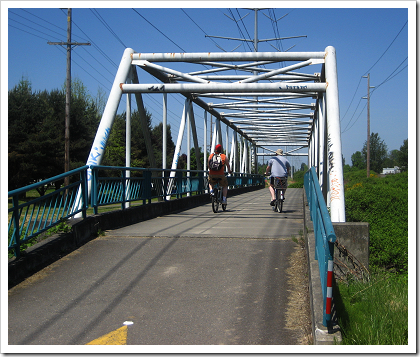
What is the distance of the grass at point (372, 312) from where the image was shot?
3.40 m

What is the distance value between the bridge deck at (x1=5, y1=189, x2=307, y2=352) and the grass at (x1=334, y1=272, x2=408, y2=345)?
1.52ft

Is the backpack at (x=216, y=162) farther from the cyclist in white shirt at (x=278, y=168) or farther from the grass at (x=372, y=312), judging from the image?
the grass at (x=372, y=312)

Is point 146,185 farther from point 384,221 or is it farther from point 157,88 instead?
point 384,221

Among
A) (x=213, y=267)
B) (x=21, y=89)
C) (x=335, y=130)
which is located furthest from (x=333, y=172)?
(x=21, y=89)

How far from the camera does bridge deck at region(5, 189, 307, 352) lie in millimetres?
3580

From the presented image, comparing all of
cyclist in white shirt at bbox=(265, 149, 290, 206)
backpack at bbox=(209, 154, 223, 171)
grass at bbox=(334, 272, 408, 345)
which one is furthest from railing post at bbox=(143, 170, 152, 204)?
grass at bbox=(334, 272, 408, 345)

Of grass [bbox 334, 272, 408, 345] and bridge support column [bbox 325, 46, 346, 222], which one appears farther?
bridge support column [bbox 325, 46, 346, 222]

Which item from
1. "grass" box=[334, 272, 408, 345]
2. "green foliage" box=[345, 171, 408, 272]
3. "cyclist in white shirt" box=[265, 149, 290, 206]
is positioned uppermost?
"cyclist in white shirt" box=[265, 149, 290, 206]

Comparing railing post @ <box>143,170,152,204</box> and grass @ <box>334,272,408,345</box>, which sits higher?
railing post @ <box>143,170,152,204</box>

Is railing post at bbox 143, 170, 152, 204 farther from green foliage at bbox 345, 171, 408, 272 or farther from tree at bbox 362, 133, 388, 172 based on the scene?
tree at bbox 362, 133, 388, 172

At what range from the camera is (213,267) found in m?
5.33

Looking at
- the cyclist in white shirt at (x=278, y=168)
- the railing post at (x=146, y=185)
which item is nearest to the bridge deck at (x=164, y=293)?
the railing post at (x=146, y=185)

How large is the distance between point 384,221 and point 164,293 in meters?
5.54

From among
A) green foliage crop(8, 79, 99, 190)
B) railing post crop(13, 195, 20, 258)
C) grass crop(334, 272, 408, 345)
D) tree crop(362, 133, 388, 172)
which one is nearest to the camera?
grass crop(334, 272, 408, 345)
